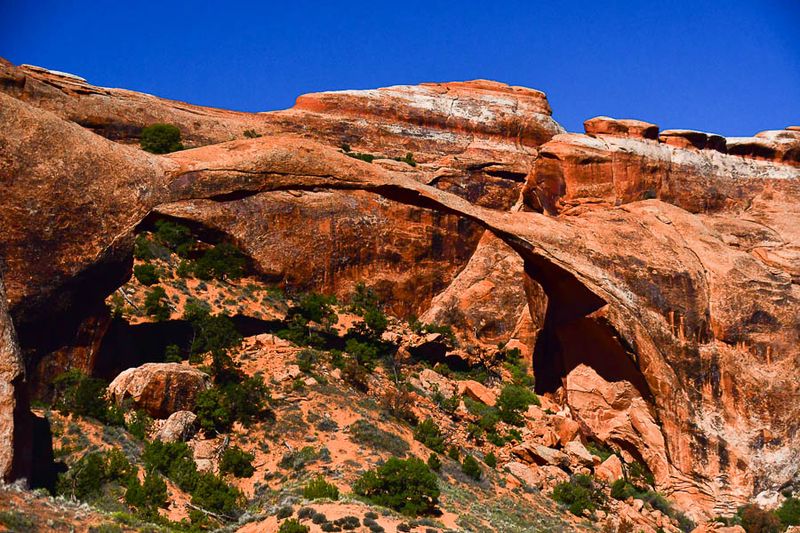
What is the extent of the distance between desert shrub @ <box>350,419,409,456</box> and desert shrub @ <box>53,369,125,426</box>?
622cm

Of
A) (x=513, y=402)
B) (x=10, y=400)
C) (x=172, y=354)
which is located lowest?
(x=513, y=402)

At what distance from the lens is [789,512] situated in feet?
95.7

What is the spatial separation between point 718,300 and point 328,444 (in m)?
14.6

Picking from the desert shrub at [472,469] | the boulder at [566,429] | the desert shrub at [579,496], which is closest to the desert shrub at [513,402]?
the boulder at [566,429]

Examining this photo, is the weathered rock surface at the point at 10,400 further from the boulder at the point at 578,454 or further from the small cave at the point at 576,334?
the small cave at the point at 576,334

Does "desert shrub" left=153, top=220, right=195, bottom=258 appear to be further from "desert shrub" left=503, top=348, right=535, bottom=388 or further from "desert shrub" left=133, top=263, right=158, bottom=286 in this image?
"desert shrub" left=503, top=348, right=535, bottom=388

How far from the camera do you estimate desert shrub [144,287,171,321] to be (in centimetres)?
3097

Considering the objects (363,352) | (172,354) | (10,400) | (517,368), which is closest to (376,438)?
(363,352)

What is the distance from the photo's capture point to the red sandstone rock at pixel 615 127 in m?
40.0

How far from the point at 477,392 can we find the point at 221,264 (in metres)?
10.2

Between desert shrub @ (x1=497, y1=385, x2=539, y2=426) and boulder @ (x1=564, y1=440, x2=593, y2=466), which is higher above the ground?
desert shrub @ (x1=497, y1=385, x2=539, y2=426)

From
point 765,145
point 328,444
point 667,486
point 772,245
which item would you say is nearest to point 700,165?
point 765,145

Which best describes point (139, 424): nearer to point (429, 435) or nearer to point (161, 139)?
point (429, 435)

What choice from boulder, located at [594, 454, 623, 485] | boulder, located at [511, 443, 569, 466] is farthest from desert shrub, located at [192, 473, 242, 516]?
boulder, located at [594, 454, 623, 485]
